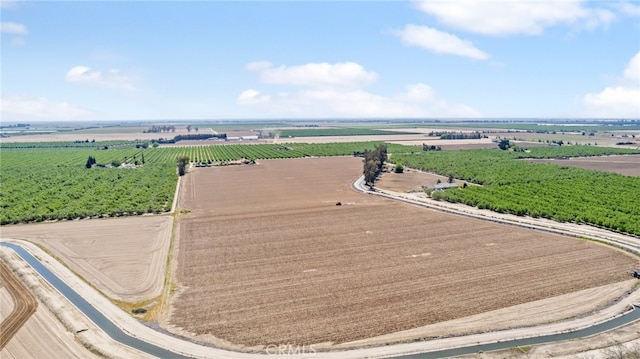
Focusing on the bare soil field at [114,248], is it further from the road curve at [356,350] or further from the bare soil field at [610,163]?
the bare soil field at [610,163]

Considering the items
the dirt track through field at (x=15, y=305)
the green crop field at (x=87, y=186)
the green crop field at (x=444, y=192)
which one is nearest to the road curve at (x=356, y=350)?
the dirt track through field at (x=15, y=305)

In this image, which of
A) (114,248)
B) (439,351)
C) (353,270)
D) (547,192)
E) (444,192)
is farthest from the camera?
(444,192)

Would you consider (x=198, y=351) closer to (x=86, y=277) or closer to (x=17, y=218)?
(x=86, y=277)

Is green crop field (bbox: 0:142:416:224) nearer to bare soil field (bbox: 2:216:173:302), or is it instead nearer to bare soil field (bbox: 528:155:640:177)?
bare soil field (bbox: 2:216:173:302)

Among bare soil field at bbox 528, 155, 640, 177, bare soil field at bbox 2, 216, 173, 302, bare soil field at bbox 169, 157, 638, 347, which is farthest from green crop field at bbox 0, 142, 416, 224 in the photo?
bare soil field at bbox 528, 155, 640, 177

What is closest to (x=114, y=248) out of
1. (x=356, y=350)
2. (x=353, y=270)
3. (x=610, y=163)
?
(x=353, y=270)

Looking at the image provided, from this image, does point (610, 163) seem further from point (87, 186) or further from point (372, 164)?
point (87, 186)
